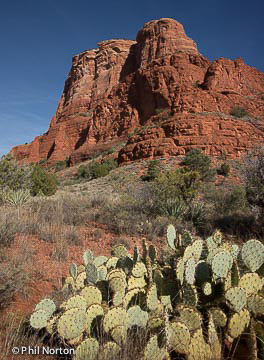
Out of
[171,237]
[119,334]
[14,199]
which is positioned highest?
[14,199]

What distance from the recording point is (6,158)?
993 centimetres

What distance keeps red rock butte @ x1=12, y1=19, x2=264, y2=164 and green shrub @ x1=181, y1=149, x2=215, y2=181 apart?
235cm

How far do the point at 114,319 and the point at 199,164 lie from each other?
749 inches

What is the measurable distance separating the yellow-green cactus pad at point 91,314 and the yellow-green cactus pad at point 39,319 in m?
0.34

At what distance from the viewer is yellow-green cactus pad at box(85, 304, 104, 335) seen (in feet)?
5.94

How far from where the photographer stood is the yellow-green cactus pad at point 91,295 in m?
1.99

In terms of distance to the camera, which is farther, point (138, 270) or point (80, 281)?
point (80, 281)

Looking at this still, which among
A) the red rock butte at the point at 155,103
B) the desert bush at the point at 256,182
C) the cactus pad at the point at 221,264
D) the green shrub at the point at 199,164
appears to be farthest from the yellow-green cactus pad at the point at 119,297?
the green shrub at the point at 199,164

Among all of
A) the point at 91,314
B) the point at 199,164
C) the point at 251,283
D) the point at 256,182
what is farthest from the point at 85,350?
the point at 199,164

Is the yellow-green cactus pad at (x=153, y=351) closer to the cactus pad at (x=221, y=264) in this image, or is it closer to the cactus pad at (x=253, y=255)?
the cactus pad at (x=221, y=264)

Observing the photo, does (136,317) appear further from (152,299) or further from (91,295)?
(91,295)

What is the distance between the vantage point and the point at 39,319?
1.88m

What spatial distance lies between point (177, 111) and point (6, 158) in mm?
23483

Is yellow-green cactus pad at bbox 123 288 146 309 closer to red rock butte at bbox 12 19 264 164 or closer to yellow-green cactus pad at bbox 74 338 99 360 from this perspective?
yellow-green cactus pad at bbox 74 338 99 360
